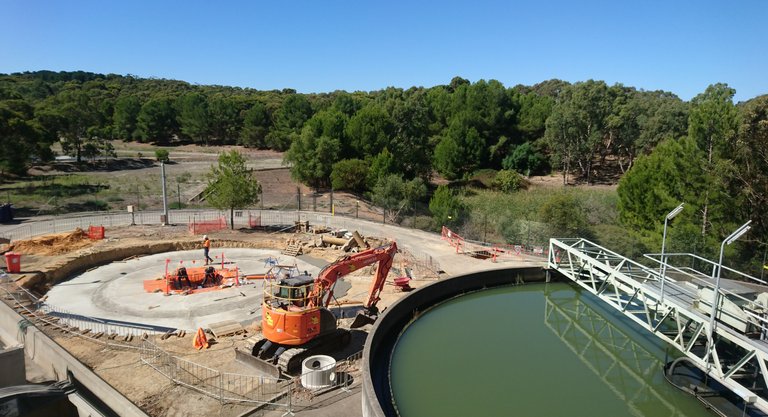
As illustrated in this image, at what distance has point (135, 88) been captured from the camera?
13625 cm

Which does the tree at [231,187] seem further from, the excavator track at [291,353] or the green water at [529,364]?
the excavator track at [291,353]

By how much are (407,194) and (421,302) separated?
2668 cm

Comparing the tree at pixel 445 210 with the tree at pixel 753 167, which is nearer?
the tree at pixel 753 167

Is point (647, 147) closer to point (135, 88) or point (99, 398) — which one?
point (99, 398)

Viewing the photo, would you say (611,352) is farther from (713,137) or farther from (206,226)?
(206,226)

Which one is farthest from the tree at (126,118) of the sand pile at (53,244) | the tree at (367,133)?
the sand pile at (53,244)

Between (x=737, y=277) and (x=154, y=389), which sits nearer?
(x=154, y=389)

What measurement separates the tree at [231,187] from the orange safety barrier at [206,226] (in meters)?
0.90

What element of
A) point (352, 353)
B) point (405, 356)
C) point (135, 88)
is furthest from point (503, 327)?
point (135, 88)

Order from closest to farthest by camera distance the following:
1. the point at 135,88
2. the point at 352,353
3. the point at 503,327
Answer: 1. the point at 352,353
2. the point at 503,327
3. the point at 135,88

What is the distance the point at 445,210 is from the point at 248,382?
28.6m

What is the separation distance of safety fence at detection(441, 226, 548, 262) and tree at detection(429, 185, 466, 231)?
3661mm

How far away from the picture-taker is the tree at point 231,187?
36.3m

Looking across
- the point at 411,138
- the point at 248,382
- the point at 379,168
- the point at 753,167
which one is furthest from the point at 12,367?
the point at 411,138
